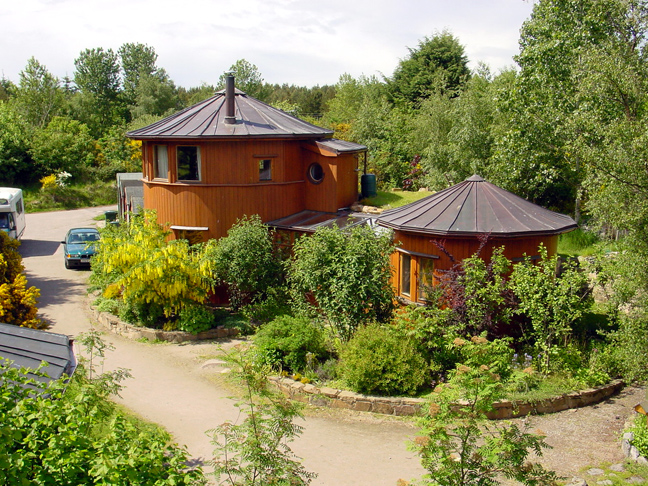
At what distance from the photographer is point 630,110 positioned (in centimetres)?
1343

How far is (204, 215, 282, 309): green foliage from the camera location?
17.2 metres

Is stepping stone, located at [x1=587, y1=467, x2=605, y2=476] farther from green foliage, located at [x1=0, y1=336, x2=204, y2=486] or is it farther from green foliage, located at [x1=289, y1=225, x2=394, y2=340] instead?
green foliage, located at [x1=0, y1=336, x2=204, y2=486]

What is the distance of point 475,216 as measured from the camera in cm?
1518

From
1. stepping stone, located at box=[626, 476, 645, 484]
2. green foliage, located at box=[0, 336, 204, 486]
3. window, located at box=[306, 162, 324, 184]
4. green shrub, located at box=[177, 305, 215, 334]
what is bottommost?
stepping stone, located at box=[626, 476, 645, 484]

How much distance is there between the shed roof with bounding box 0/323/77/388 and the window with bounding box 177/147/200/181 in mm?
11180

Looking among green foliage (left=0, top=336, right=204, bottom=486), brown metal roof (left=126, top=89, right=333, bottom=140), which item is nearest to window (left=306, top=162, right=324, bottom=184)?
brown metal roof (left=126, top=89, right=333, bottom=140)

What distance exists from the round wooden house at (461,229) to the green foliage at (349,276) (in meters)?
1.13

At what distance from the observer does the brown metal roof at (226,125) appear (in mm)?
19016

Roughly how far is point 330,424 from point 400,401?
5.12 ft

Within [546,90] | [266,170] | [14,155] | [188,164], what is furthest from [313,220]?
[14,155]

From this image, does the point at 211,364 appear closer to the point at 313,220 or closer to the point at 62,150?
the point at 313,220

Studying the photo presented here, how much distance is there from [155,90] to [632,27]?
57.5 metres

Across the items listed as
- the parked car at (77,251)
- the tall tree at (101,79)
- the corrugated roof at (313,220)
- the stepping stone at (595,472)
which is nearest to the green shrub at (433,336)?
the stepping stone at (595,472)

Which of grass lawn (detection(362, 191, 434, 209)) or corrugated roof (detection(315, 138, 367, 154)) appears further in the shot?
grass lawn (detection(362, 191, 434, 209))
